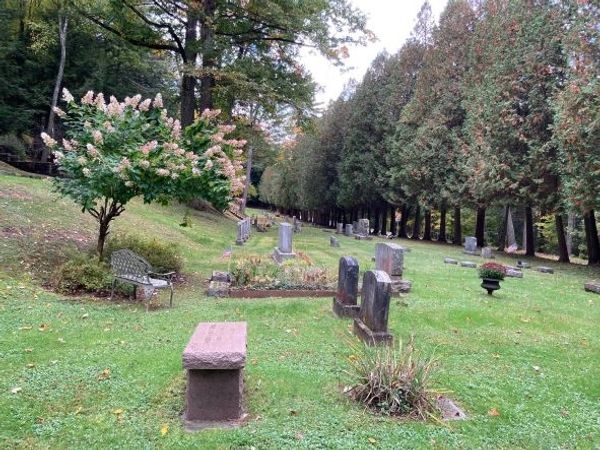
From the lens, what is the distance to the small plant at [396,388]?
4840 mm

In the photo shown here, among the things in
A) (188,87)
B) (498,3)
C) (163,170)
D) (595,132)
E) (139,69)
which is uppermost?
(498,3)

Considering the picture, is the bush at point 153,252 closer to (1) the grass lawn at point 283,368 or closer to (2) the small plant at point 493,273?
(1) the grass lawn at point 283,368

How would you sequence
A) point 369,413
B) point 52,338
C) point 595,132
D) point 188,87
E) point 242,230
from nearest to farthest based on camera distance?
point 369,413 → point 52,338 → point 595,132 → point 242,230 → point 188,87

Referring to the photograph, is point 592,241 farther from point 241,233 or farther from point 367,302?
point 367,302

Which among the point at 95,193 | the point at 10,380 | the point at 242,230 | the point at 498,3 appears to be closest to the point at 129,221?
the point at 242,230

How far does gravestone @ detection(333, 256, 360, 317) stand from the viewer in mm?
8828

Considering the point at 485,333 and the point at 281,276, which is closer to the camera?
the point at 485,333

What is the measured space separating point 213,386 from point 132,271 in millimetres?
5412

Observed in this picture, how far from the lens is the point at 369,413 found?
15.7 ft

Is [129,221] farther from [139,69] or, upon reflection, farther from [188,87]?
[139,69]

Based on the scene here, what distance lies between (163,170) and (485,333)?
6.55 m

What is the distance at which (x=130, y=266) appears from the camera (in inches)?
369

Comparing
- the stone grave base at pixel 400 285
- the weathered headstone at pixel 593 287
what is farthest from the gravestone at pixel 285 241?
the weathered headstone at pixel 593 287

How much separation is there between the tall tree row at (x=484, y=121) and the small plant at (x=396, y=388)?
15355 millimetres
